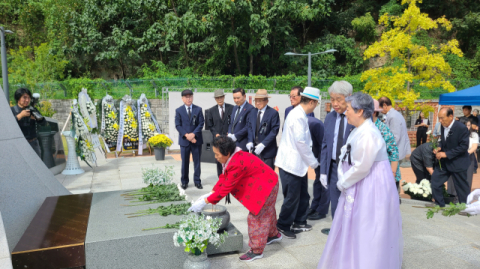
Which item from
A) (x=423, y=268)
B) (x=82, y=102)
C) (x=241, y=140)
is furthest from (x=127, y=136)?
(x=423, y=268)

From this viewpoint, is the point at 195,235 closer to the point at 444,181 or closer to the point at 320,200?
the point at 320,200

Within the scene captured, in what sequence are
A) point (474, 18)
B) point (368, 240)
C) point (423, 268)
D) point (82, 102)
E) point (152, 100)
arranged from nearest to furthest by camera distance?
point (368, 240) → point (423, 268) → point (82, 102) → point (152, 100) → point (474, 18)

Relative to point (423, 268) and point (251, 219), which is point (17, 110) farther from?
point (423, 268)

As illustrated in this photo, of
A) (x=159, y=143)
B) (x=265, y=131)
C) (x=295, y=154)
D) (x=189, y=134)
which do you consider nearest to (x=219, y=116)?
(x=189, y=134)

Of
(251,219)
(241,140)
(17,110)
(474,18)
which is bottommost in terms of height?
(251,219)

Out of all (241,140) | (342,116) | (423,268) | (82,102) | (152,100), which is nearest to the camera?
(423,268)

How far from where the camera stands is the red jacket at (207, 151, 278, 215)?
3295mm

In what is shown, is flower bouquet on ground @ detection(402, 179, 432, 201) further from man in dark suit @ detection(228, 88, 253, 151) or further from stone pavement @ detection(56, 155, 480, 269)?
man in dark suit @ detection(228, 88, 253, 151)

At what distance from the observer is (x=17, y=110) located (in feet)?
20.1

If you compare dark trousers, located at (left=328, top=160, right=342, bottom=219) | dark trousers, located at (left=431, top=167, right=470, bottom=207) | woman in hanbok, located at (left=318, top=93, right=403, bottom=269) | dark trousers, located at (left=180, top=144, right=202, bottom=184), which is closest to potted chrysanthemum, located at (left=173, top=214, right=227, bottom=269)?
woman in hanbok, located at (left=318, top=93, right=403, bottom=269)

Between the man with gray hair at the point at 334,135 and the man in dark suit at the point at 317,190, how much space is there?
25.3 inches

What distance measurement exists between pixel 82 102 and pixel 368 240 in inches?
336

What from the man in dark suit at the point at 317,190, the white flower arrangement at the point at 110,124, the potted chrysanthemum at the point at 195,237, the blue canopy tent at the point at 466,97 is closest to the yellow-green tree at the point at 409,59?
the blue canopy tent at the point at 466,97

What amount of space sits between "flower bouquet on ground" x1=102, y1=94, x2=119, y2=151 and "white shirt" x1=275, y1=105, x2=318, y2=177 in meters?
8.52
